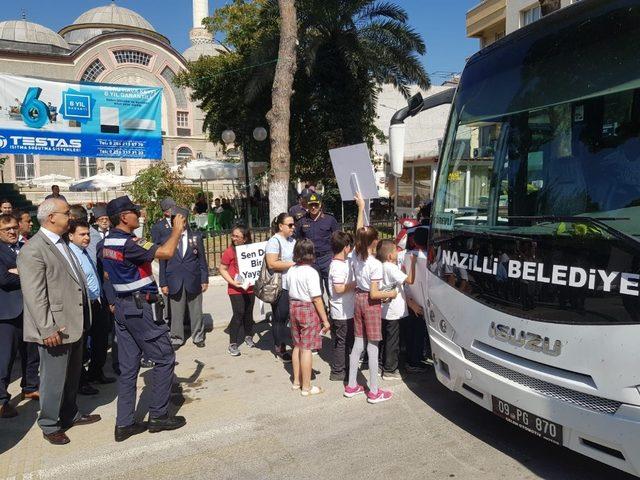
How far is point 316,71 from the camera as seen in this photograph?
18.4 meters

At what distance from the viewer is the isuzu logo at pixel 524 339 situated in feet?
9.97

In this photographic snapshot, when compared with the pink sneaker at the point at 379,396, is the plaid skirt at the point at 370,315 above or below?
above

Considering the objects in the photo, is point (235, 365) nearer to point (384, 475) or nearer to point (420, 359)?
point (420, 359)

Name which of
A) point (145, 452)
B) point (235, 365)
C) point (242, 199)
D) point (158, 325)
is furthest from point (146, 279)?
point (242, 199)

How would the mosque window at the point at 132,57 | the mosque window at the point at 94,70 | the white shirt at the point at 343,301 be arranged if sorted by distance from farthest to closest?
the mosque window at the point at 132,57, the mosque window at the point at 94,70, the white shirt at the point at 343,301

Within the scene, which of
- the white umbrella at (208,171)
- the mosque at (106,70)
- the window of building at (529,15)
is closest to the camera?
the white umbrella at (208,171)

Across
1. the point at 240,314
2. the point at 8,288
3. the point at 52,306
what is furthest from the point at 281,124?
the point at 52,306

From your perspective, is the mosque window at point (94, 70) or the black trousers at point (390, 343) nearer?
the black trousers at point (390, 343)

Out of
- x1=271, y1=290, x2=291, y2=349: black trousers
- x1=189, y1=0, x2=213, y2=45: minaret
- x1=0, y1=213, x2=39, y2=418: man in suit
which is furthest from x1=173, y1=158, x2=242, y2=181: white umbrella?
x1=189, y1=0, x2=213, y2=45: minaret

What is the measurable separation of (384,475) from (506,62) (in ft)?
10.2

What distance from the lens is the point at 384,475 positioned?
3430mm

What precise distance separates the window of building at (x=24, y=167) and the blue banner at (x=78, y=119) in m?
32.3

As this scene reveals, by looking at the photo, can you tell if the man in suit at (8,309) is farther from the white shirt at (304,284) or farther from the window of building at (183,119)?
the window of building at (183,119)

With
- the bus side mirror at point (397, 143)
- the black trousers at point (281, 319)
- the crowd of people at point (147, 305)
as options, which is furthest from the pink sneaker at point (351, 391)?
the bus side mirror at point (397, 143)
